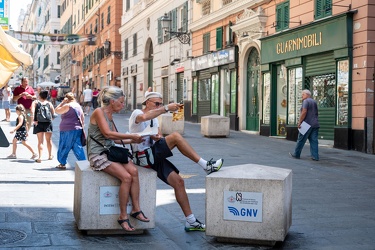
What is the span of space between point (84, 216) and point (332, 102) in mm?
12486

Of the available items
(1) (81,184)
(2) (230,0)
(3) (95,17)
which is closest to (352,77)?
(2) (230,0)

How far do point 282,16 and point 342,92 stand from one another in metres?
4.69

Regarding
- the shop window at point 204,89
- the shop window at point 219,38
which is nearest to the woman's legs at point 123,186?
the shop window at point 219,38

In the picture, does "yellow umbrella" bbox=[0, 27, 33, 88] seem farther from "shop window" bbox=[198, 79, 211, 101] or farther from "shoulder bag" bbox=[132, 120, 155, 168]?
"shop window" bbox=[198, 79, 211, 101]

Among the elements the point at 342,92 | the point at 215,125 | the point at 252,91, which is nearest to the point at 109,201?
the point at 342,92

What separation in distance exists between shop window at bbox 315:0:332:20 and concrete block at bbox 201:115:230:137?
14.0 ft

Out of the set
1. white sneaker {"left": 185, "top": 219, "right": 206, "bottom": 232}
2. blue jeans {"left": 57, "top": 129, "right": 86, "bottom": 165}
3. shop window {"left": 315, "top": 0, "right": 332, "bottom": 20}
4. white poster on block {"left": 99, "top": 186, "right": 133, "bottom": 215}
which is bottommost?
white sneaker {"left": 185, "top": 219, "right": 206, "bottom": 232}

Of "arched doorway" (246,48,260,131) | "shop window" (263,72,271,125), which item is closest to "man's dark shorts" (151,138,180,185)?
"shop window" (263,72,271,125)

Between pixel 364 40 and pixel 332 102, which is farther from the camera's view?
pixel 332 102

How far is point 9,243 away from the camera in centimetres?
615

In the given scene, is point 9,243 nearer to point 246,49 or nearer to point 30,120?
point 30,120

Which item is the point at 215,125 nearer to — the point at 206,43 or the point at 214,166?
the point at 206,43

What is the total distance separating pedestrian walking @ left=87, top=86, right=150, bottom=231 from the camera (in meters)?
6.59

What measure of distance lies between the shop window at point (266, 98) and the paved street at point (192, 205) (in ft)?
24.5
